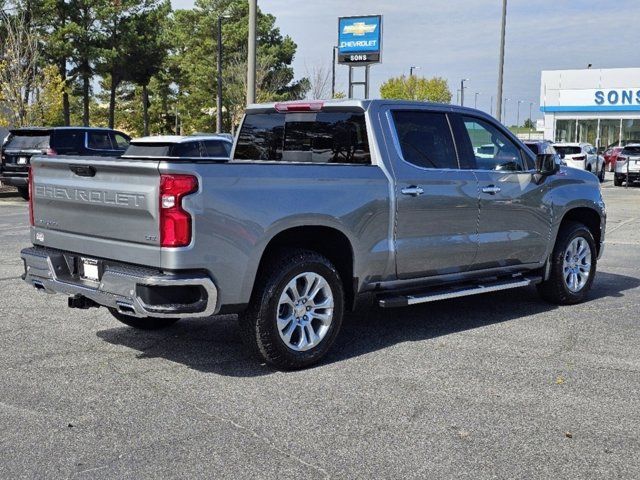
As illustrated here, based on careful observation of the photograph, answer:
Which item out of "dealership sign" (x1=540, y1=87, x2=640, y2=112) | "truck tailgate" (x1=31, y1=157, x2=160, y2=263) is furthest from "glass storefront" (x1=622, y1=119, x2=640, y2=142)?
"truck tailgate" (x1=31, y1=157, x2=160, y2=263)

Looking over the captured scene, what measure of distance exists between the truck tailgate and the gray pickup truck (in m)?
0.01

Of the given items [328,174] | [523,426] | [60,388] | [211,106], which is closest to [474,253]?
[328,174]

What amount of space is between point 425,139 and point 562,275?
86.8 inches

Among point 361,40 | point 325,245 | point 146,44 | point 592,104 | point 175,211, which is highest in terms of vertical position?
point 146,44

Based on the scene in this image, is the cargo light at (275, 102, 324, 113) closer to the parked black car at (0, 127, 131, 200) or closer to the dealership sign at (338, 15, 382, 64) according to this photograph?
the parked black car at (0, 127, 131, 200)

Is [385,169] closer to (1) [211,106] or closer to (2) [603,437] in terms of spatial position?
(2) [603,437]

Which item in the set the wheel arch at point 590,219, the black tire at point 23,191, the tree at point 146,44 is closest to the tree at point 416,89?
the tree at point 146,44

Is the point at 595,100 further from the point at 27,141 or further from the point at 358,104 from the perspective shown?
the point at 358,104

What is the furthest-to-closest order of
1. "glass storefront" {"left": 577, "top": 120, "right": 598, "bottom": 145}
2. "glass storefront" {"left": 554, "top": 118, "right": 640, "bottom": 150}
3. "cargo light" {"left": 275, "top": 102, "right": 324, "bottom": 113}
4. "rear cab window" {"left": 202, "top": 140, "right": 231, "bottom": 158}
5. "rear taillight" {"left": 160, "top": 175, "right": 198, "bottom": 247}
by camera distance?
"glass storefront" {"left": 577, "top": 120, "right": 598, "bottom": 145} → "glass storefront" {"left": 554, "top": 118, "right": 640, "bottom": 150} → "rear cab window" {"left": 202, "top": 140, "right": 231, "bottom": 158} → "cargo light" {"left": 275, "top": 102, "right": 324, "bottom": 113} → "rear taillight" {"left": 160, "top": 175, "right": 198, "bottom": 247}

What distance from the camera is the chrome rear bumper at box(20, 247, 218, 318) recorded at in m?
4.67

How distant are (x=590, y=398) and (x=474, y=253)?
1965mm

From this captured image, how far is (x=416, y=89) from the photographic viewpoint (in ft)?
286

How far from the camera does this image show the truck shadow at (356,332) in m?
5.63

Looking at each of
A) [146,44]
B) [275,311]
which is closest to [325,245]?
[275,311]
